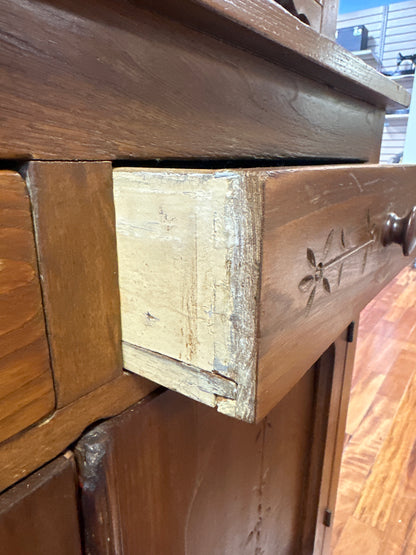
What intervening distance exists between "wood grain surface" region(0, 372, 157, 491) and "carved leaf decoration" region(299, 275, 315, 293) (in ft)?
0.50

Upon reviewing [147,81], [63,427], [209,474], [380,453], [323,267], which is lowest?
[380,453]

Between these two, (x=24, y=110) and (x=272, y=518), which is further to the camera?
(x=272, y=518)

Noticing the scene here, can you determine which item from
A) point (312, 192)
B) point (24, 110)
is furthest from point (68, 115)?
point (312, 192)

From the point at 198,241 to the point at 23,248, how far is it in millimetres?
99

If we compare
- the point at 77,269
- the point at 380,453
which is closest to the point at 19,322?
the point at 77,269

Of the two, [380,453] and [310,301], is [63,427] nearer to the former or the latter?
[310,301]

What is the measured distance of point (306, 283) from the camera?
11.2 inches

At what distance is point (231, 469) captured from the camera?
50cm

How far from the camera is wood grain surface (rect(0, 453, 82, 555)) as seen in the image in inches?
10.3

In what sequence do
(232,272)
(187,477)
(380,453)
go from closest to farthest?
(232,272) < (187,477) < (380,453)

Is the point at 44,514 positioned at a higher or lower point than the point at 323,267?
lower

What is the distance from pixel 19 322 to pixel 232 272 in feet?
0.41

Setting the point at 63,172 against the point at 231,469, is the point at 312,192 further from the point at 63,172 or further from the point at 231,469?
the point at 231,469

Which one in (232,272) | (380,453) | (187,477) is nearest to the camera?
(232,272)
